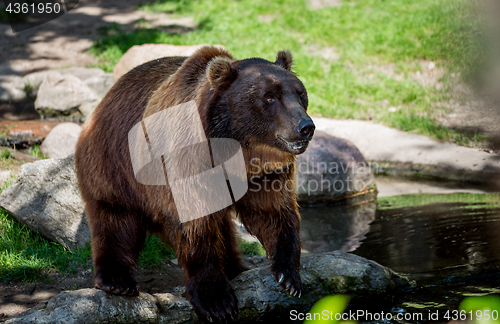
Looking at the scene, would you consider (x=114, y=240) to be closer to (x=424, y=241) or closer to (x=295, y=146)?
(x=295, y=146)

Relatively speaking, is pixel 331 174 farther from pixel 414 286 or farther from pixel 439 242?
pixel 414 286

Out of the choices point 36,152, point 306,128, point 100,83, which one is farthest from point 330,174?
point 100,83

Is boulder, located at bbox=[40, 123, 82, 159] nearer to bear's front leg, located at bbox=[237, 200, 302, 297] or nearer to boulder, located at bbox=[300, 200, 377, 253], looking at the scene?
boulder, located at bbox=[300, 200, 377, 253]

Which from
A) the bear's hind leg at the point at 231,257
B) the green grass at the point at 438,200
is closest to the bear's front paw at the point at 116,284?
the bear's hind leg at the point at 231,257

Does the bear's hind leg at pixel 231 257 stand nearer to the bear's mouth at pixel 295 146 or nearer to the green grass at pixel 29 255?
the bear's mouth at pixel 295 146

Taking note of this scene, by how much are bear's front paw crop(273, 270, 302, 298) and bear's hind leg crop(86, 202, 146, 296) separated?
1017 mm

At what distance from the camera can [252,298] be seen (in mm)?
3662

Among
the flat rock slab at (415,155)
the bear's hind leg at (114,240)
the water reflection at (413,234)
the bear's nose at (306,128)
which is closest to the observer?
the bear's nose at (306,128)

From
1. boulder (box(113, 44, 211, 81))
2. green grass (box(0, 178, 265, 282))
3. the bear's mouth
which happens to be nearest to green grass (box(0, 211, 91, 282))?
green grass (box(0, 178, 265, 282))

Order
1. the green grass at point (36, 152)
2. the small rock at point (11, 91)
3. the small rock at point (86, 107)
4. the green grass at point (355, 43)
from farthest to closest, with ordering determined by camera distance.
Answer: the small rock at point (11, 91) < the small rock at point (86, 107) < the green grass at point (355, 43) < the green grass at point (36, 152)

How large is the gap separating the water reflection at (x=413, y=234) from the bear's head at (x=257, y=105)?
6.35ft

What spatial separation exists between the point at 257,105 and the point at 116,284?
1585 mm

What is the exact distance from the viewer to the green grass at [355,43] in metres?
9.08

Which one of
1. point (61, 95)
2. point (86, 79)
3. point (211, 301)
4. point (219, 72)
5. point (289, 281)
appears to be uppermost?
point (219, 72)
